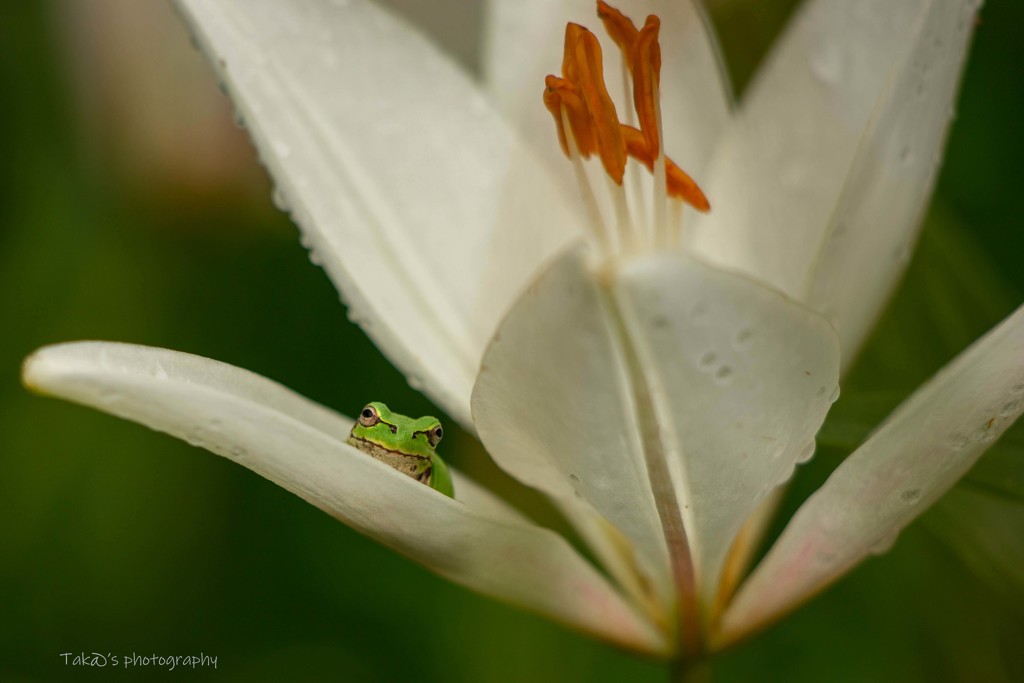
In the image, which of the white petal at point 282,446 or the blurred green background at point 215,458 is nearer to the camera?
the white petal at point 282,446

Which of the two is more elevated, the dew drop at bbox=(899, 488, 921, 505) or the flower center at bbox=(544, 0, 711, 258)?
the flower center at bbox=(544, 0, 711, 258)

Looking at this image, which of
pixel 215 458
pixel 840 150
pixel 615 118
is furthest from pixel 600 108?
pixel 215 458

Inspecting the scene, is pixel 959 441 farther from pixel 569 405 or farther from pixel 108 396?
pixel 108 396

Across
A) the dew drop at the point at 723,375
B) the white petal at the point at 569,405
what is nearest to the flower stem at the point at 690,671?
the white petal at the point at 569,405

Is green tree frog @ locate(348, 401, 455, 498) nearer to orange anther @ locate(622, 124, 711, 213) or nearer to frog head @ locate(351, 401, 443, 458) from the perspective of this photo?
frog head @ locate(351, 401, 443, 458)

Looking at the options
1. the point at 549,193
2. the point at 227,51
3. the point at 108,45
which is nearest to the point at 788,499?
the point at 549,193

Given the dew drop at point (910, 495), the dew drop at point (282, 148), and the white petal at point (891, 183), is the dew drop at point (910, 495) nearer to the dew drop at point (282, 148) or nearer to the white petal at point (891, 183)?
the white petal at point (891, 183)

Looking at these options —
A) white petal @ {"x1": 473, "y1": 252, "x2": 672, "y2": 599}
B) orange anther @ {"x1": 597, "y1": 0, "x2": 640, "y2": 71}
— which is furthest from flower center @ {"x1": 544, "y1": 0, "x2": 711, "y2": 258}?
white petal @ {"x1": 473, "y1": 252, "x2": 672, "y2": 599}
